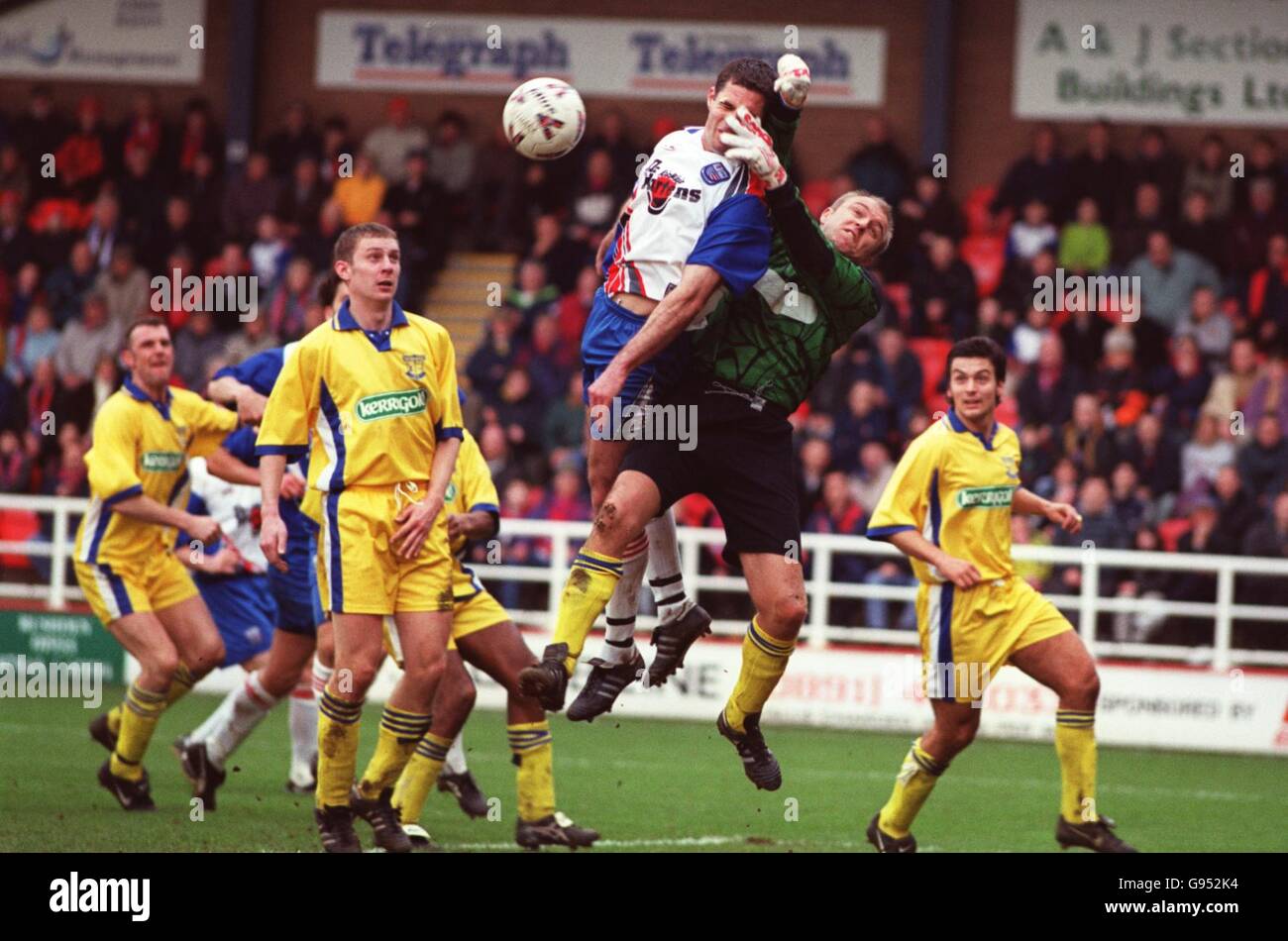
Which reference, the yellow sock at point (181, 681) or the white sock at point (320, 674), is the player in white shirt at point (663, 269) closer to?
the white sock at point (320, 674)

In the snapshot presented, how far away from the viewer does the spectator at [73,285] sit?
19.9 m

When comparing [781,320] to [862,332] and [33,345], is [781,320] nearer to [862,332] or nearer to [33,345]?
[862,332]

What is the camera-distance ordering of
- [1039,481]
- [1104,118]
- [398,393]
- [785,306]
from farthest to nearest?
[1104,118]
[1039,481]
[398,393]
[785,306]

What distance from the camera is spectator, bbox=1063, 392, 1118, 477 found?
15.9 meters

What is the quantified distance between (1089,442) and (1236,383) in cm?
166

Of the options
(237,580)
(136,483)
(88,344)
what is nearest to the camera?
(136,483)

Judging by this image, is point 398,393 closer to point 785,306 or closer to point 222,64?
point 785,306

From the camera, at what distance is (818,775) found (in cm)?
1234

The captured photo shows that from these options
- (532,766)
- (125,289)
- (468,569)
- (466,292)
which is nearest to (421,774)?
(532,766)

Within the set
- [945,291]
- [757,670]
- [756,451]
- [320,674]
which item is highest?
[945,291]

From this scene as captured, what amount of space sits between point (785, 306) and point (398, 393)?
167 cm

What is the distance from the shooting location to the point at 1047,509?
9.38 metres

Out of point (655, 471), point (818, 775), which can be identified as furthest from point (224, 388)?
point (818, 775)
